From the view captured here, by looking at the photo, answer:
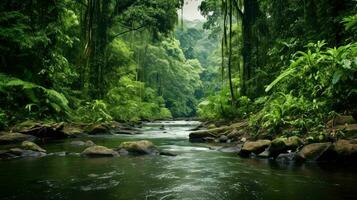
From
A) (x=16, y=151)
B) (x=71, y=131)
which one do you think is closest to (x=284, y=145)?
(x=16, y=151)

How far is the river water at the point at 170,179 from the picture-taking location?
16.3 feet

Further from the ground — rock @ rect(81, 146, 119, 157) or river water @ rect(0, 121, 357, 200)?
rock @ rect(81, 146, 119, 157)

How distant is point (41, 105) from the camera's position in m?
14.1

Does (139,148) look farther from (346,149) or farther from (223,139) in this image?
(346,149)

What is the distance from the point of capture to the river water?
4953mm

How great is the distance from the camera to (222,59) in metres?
16.5

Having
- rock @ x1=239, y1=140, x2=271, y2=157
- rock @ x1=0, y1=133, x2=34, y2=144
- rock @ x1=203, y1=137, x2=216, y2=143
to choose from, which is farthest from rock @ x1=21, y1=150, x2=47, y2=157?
rock @ x1=203, y1=137, x2=216, y2=143

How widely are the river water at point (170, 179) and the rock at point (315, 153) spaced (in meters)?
0.47

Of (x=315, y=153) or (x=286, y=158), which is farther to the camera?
(x=286, y=158)

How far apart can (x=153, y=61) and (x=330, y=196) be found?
36.7 m

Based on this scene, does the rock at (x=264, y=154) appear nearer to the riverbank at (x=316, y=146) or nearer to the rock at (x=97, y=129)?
the riverbank at (x=316, y=146)

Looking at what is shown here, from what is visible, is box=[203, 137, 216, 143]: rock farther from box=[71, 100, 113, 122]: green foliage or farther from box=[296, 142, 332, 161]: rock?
box=[71, 100, 113, 122]: green foliage

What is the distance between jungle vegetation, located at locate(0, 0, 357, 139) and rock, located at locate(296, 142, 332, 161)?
104 centimetres

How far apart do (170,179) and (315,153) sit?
10.6ft
